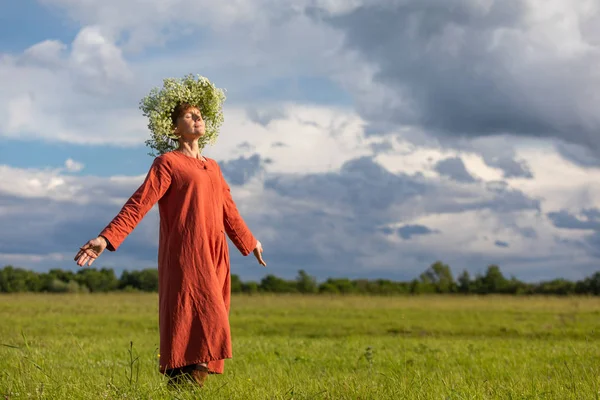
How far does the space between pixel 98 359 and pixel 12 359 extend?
3.06 meters

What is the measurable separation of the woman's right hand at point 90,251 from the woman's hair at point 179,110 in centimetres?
159

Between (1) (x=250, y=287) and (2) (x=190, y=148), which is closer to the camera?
(2) (x=190, y=148)

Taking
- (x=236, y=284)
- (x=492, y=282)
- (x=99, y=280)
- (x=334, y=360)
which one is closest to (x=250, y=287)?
(x=236, y=284)

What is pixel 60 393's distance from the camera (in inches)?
233

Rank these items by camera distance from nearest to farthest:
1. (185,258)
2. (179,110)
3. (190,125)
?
(185,258)
(190,125)
(179,110)

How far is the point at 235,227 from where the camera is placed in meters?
7.15

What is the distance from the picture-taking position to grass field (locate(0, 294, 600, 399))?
19.9ft

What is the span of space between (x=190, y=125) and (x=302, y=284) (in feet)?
209

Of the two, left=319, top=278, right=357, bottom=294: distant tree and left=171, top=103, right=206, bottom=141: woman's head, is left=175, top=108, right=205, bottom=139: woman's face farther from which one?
left=319, top=278, right=357, bottom=294: distant tree

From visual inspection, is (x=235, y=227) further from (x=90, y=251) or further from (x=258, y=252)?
(x=90, y=251)

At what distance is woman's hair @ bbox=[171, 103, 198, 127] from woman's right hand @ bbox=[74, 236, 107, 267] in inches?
62.8

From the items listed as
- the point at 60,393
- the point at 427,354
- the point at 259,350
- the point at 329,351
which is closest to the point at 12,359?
the point at 60,393

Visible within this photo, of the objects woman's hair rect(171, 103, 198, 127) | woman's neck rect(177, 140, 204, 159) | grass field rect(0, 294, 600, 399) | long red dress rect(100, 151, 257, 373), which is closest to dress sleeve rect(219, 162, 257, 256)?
woman's neck rect(177, 140, 204, 159)

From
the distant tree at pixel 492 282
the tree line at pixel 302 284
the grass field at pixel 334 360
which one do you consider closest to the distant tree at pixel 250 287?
the tree line at pixel 302 284
